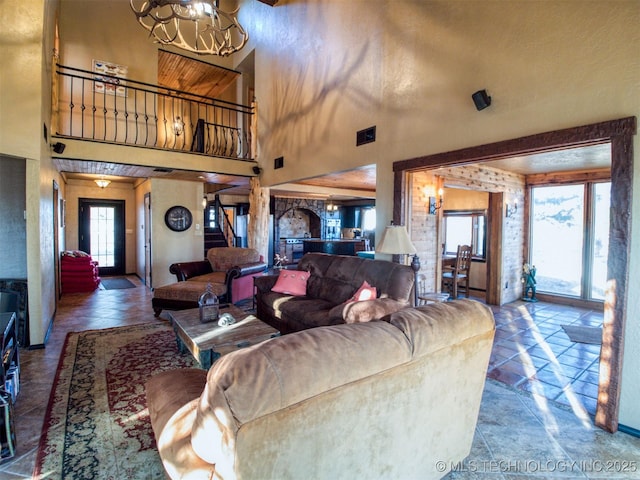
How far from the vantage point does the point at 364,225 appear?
45.0ft

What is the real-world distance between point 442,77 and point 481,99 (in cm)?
62

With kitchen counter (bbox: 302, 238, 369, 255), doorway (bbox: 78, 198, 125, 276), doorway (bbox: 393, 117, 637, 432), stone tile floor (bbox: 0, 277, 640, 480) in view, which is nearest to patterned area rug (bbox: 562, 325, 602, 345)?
stone tile floor (bbox: 0, 277, 640, 480)

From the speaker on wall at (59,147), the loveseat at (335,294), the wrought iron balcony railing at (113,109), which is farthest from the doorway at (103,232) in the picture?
the loveseat at (335,294)

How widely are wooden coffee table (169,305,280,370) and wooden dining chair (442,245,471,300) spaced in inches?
168

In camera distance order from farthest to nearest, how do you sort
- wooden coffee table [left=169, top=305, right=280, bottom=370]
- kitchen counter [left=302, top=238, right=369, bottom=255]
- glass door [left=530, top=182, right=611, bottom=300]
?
kitchen counter [left=302, top=238, right=369, bottom=255] → glass door [left=530, top=182, right=611, bottom=300] → wooden coffee table [left=169, top=305, right=280, bottom=370]

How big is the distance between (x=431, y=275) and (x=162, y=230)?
541 cm

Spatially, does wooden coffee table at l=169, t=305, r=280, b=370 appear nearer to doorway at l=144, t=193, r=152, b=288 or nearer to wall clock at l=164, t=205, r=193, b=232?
wall clock at l=164, t=205, r=193, b=232

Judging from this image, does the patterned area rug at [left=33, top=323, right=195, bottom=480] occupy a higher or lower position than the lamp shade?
lower

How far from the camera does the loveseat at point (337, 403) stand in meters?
1.03

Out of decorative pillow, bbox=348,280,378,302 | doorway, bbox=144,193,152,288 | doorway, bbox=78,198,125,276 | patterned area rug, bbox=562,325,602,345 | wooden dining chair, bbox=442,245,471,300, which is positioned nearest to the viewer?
decorative pillow, bbox=348,280,378,302

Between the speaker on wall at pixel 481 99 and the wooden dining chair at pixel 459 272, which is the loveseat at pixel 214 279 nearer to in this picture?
the wooden dining chair at pixel 459 272

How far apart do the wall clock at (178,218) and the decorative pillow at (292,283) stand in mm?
3599

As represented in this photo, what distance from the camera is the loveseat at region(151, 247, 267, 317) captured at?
15.8ft

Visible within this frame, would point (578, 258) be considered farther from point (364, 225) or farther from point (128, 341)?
point (364, 225)
